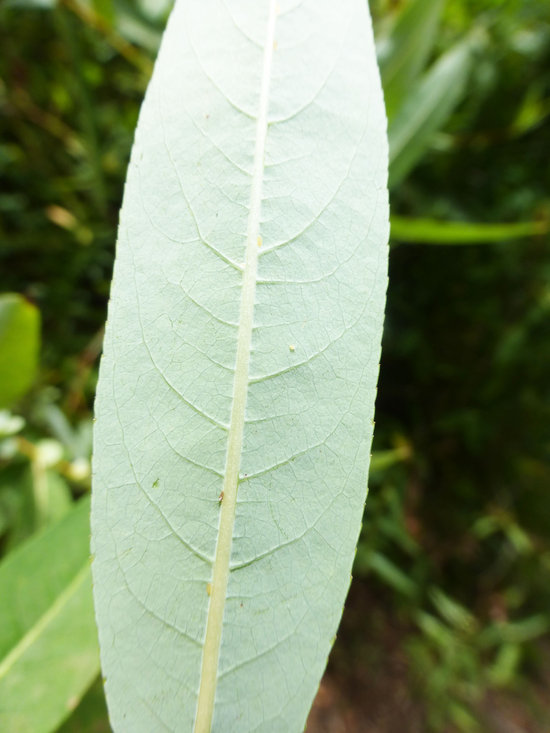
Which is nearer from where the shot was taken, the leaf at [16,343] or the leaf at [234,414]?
the leaf at [234,414]

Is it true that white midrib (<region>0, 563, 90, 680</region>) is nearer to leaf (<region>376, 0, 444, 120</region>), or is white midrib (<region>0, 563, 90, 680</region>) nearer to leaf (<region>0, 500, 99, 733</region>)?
leaf (<region>0, 500, 99, 733</region>)

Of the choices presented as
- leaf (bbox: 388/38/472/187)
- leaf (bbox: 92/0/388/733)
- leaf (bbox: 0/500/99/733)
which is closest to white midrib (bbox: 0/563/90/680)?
leaf (bbox: 0/500/99/733)

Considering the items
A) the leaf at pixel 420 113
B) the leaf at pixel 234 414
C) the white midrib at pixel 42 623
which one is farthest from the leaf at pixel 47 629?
the leaf at pixel 420 113

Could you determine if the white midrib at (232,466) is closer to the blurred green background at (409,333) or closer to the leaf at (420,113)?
the blurred green background at (409,333)

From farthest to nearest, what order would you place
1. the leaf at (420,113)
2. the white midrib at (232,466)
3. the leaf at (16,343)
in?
the leaf at (420,113) < the leaf at (16,343) < the white midrib at (232,466)

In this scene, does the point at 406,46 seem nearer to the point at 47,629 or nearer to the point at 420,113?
the point at 420,113

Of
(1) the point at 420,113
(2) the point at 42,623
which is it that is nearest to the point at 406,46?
(1) the point at 420,113

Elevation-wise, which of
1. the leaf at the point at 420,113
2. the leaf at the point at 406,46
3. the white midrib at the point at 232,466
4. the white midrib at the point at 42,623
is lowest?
the white midrib at the point at 42,623

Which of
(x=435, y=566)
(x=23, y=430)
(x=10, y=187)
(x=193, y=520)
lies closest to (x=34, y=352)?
(x=23, y=430)
